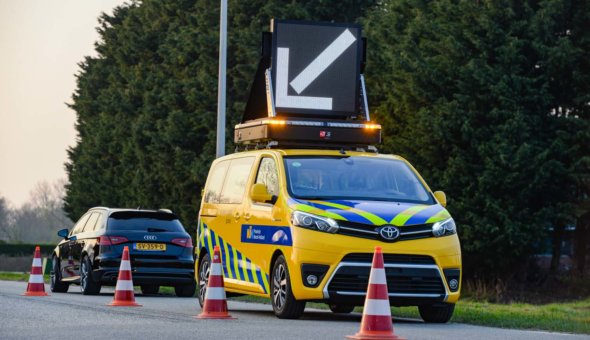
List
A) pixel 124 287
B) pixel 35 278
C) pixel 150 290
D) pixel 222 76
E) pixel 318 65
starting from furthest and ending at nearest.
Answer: pixel 222 76 < pixel 150 290 < pixel 35 278 < pixel 318 65 < pixel 124 287

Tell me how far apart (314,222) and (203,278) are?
3689 millimetres

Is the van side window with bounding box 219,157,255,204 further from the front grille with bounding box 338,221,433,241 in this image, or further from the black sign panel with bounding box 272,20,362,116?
the black sign panel with bounding box 272,20,362,116

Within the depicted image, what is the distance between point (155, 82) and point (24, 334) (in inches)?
1471

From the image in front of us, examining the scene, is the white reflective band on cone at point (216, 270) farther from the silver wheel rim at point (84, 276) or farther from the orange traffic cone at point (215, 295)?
the silver wheel rim at point (84, 276)

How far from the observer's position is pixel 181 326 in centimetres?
1327

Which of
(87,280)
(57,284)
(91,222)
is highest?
(91,222)

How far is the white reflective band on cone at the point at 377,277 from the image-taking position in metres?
11.5

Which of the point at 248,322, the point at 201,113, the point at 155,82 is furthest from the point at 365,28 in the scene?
the point at 248,322

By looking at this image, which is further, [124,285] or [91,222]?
[91,222]

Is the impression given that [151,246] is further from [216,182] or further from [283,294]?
[283,294]

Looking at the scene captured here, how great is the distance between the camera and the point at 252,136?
17422mm

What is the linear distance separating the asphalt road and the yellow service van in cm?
39

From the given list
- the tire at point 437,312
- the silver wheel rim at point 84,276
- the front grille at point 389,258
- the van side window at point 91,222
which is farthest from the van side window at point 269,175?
the van side window at point 91,222

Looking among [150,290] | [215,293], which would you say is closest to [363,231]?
[215,293]
